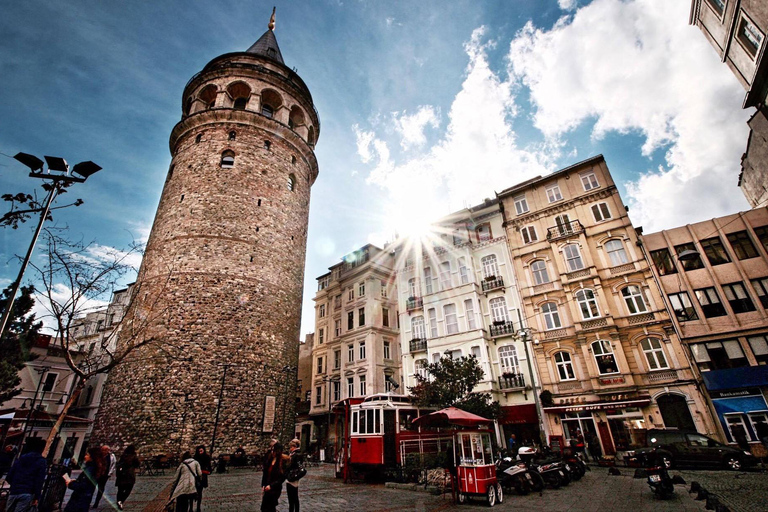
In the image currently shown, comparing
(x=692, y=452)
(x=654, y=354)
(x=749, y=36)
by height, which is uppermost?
(x=749, y=36)

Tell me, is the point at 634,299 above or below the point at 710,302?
above

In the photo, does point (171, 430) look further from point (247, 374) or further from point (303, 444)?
point (303, 444)

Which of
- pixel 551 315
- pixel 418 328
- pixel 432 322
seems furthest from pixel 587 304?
pixel 418 328

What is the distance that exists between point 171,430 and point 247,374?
3.76 m

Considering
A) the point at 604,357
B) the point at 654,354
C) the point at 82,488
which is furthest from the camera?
the point at 604,357

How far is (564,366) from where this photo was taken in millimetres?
20172

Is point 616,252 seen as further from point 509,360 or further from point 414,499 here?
point 414,499

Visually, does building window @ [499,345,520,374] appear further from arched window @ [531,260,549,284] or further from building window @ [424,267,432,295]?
building window @ [424,267,432,295]

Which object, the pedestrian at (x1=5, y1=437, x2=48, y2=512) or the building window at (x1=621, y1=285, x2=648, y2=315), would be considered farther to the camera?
the building window at (x1=621, y1=285, x2=648, y2=315)

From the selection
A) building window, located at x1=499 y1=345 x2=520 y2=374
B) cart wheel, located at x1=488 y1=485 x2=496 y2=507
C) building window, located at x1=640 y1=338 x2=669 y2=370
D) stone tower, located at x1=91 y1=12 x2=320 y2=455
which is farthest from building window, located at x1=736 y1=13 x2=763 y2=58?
stone tower, located at x1=91 y1=12 x2=320 y2=455

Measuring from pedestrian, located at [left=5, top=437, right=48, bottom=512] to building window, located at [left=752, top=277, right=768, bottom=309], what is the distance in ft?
87.5

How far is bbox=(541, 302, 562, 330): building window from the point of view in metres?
21.3

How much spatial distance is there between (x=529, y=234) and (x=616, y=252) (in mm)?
5151

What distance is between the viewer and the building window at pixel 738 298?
17734 millimetres
